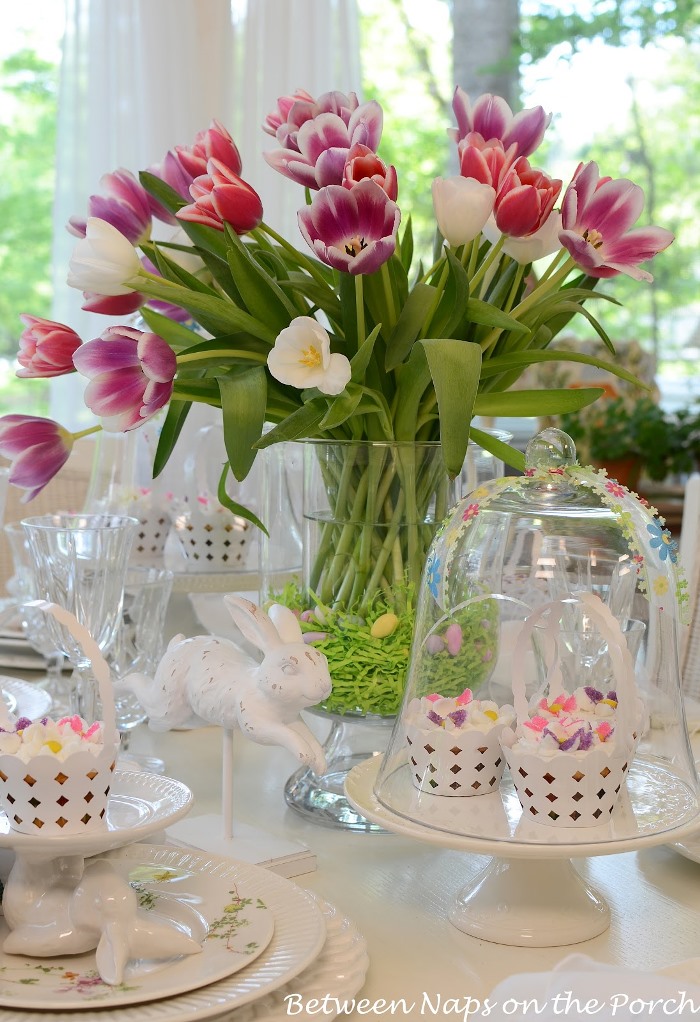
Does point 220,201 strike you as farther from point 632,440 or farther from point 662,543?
point 632,440

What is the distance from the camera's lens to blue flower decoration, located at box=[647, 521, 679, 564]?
0.84 m

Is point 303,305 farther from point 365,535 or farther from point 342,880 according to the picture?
point 342,880

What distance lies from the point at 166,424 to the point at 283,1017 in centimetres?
53

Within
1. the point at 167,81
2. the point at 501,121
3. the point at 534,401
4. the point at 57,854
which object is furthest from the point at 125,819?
the point at 167,81

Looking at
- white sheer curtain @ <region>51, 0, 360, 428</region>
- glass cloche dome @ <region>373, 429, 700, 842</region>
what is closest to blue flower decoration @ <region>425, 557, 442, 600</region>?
glass cloche dome @ <region>373, 429, 700, 842</region>

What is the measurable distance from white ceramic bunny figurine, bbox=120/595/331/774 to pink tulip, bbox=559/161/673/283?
1.17 ft

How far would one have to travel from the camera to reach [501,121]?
0.92 meters

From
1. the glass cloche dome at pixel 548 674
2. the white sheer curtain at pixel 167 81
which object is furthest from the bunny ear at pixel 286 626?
the white sheer curtain at pixel 167 81

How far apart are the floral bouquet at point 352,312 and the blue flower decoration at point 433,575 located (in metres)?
0.07

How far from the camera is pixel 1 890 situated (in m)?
0.66

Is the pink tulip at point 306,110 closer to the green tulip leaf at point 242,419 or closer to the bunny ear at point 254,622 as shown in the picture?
the green tulip leaf at point 242,419

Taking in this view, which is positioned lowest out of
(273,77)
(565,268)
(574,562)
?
(574,562)

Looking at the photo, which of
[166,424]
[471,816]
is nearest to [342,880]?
[471,816]

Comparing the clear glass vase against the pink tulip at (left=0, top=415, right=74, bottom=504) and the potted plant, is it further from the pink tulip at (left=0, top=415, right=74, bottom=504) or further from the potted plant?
the potted plant
